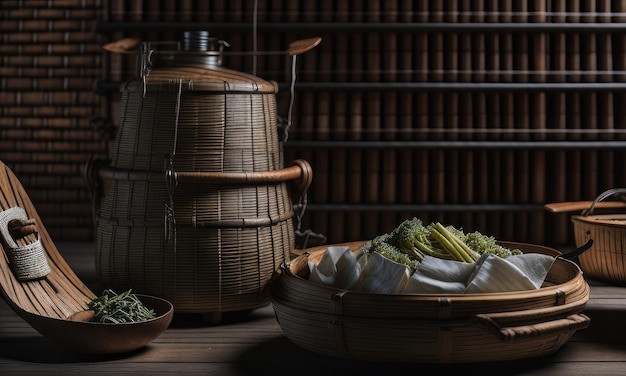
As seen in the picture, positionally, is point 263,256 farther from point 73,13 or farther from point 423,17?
point 73,13

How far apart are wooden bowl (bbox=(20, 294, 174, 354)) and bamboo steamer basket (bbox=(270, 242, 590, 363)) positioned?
0.44 metres

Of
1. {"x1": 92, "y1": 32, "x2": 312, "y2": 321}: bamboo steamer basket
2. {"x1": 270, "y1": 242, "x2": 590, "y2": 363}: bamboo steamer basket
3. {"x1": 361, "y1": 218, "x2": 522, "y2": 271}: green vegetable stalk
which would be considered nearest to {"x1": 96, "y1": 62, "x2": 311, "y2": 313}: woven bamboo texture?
{"x1": 92, "y1": 32, "x2": 312, "y2": 321}: bamboo steamer basket

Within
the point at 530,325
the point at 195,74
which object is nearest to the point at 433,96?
the point at 195,74

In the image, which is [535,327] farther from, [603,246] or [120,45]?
[120,45]

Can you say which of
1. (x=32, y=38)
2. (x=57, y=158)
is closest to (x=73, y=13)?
(x=32, y=38)

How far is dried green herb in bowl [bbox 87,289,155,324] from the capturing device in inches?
93.2

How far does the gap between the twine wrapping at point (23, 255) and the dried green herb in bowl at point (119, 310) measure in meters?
0.25

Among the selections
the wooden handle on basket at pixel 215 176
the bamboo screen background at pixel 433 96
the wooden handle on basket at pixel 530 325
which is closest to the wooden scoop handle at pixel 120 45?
the wooden handle on basket at pixel 215 176

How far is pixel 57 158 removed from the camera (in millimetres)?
4355

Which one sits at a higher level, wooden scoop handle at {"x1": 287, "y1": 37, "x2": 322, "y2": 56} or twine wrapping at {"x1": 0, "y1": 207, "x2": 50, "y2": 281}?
wooden scoop handle at {"x1": 287, "y1": 37, "x2": 322, "y2": 56}

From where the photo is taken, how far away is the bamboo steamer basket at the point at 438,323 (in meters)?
2.07

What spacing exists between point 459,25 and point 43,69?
2.18 m

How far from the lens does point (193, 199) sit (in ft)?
8.87

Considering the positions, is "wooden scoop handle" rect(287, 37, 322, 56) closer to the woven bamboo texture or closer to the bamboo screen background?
the woven bamboo texture
